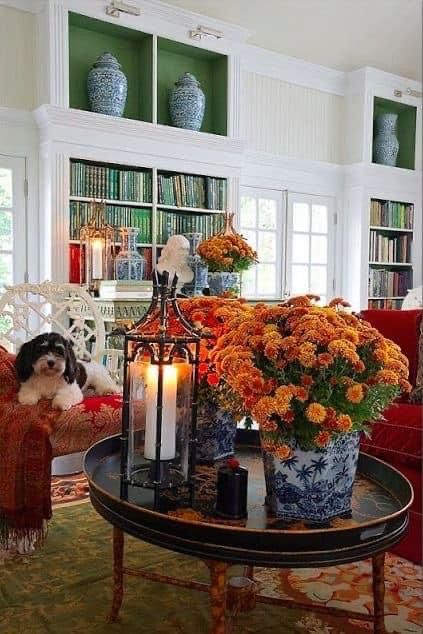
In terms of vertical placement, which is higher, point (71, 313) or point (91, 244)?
point (91, 244)

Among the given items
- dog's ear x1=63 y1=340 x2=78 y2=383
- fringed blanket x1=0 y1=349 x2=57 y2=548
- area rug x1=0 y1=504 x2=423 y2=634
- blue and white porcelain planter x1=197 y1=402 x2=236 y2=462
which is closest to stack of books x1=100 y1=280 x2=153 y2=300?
dog's ear x1=63 y1=340 x2=78 y2=383

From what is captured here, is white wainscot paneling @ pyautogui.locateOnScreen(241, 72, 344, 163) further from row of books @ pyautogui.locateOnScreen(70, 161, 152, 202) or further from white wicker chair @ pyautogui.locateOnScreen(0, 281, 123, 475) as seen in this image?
white wicker chair @ pyautogui.locateOnScreen(0, 281, 123, 475)

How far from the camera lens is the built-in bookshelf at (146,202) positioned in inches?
171

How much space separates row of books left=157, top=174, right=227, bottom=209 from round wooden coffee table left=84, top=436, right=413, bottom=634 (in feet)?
11.2

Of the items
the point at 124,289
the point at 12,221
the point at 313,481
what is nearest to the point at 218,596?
the point at 313,481

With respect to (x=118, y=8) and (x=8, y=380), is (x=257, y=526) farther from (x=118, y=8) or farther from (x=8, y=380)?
(x=118, y=8)

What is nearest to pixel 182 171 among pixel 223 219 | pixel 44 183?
pixel 223 219

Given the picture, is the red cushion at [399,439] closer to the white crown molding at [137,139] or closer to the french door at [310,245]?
the white crown molding at [137,139]

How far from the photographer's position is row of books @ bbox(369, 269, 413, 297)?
6.12 meters

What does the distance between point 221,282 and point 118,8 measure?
81.1 inches

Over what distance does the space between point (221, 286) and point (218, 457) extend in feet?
7.71

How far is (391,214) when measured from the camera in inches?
244

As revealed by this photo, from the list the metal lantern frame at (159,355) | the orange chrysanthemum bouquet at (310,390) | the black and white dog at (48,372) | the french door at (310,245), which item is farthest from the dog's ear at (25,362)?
the french door at (310,245)

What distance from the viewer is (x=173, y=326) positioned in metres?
1.57
